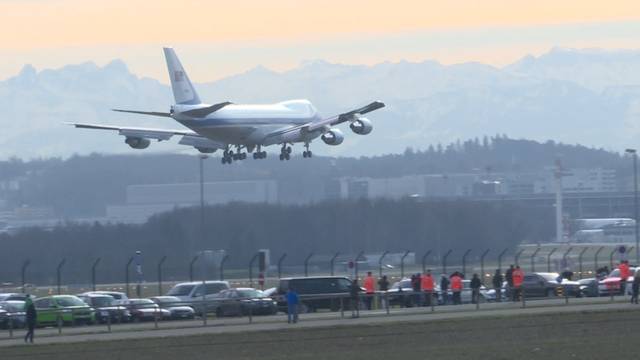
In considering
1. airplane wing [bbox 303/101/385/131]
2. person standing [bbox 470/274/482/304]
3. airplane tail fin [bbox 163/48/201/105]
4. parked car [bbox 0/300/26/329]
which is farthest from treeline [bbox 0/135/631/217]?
person standing [bbox 470/274/482/304]

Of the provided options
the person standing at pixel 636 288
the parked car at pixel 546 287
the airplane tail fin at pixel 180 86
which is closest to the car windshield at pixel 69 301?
the parked car at pixel 546 287

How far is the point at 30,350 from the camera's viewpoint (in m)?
49.3

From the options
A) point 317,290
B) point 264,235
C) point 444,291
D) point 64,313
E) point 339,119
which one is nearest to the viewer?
point 64,313

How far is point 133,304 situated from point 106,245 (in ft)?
107

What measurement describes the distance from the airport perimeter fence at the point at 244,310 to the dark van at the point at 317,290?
0.14ft

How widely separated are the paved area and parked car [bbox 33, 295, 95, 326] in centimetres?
140

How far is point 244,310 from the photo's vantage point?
66.8 meters

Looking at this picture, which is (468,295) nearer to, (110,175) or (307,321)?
(307,321)

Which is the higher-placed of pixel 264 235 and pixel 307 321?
pixel 264 235

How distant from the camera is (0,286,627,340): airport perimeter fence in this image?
6266cm

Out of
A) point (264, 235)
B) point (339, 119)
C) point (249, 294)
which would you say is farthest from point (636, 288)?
point (264, 235)

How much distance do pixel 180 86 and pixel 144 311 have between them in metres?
29.5

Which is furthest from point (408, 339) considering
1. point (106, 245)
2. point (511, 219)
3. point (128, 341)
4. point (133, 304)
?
point (511, 219)

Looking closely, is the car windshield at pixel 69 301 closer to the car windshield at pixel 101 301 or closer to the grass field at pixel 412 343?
the car windshield at pixel 101 301
